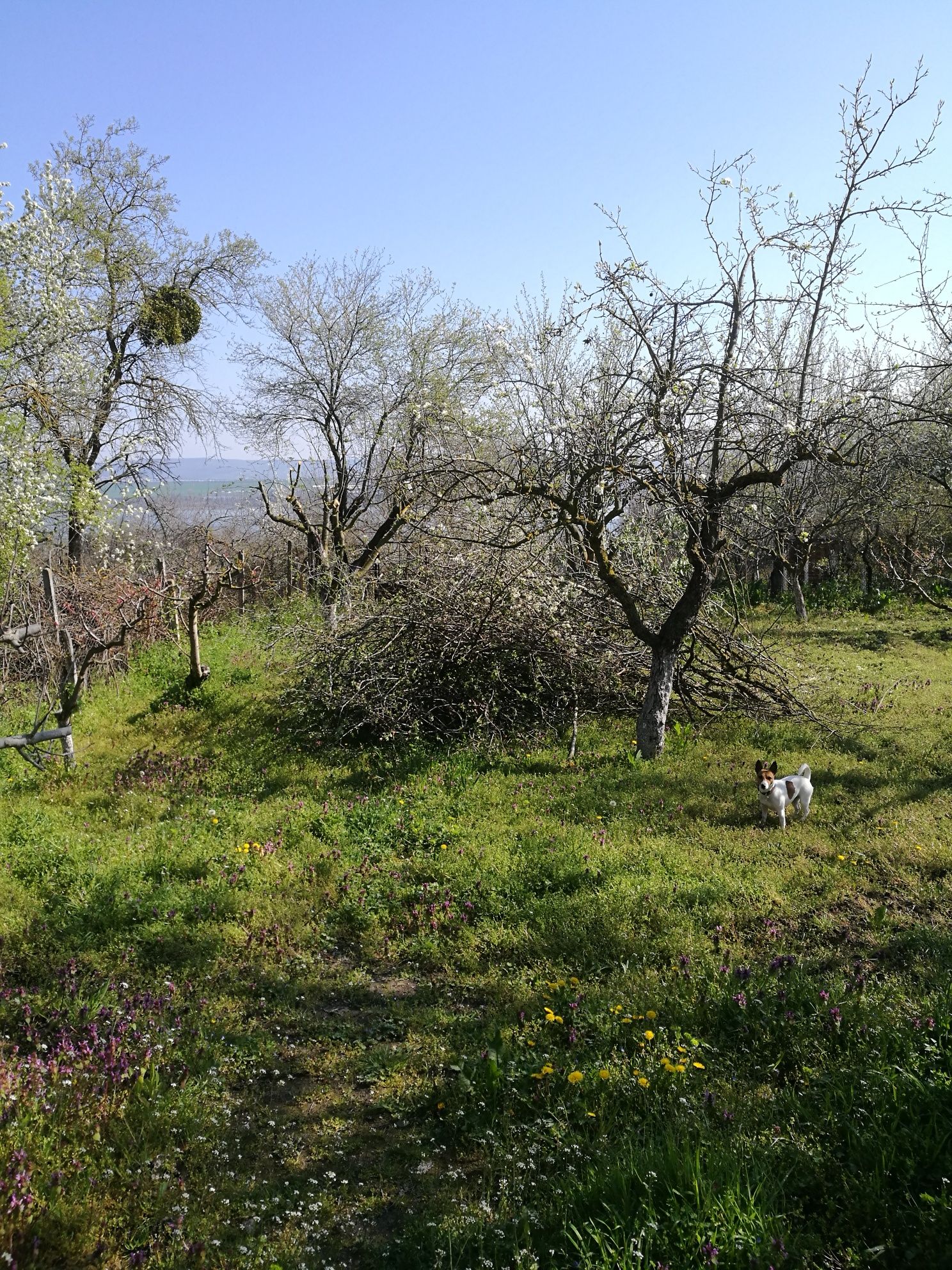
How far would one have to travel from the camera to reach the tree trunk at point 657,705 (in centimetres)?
762

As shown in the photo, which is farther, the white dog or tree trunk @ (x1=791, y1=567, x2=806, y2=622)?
tree trunk @ (x1=791, y1=567, x2=806, y2=622)

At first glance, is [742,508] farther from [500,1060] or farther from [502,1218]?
[502,1218]

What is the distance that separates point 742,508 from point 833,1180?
18.6 feet

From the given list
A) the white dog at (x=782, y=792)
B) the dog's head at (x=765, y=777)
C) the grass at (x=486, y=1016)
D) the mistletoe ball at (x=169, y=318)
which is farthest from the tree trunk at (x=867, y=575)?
the mistletoe ball at (x=169, y=318)

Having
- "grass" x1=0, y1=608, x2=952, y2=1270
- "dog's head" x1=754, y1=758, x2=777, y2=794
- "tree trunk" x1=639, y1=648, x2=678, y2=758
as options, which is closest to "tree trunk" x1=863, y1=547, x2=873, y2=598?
"grass" x1=0, y1=608, x2=952, y2=1270

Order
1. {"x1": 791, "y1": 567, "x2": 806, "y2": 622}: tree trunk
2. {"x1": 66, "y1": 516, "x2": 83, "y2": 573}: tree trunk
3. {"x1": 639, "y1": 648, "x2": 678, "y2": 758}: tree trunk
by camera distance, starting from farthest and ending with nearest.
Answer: {"x1": 791, "y1": 567, "x2": 806, "y2": 622}: tree trunk, {"x1": 66, "y1": 516, "x2": 83, "y2": 573}: tree trunk, {"x1": 639, "y1": 648, "x2": 678, "y2": 758}: tree trunk

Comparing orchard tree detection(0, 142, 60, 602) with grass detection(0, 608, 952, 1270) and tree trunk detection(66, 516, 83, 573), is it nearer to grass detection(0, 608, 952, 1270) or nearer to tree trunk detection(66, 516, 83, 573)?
tree trunk detection(66, 516, 83, 573)

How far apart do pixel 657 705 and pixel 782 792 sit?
1.90m

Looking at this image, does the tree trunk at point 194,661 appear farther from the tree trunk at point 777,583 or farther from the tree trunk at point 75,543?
the tree trunk at point 777,583

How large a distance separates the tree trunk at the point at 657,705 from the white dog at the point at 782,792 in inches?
63.3

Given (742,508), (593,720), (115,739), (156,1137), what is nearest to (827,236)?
(742,508)

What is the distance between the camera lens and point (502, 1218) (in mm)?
2711

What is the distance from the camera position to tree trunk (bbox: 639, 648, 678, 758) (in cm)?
762

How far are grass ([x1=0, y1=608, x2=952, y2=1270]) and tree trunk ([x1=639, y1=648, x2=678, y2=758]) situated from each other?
11.5 inches
